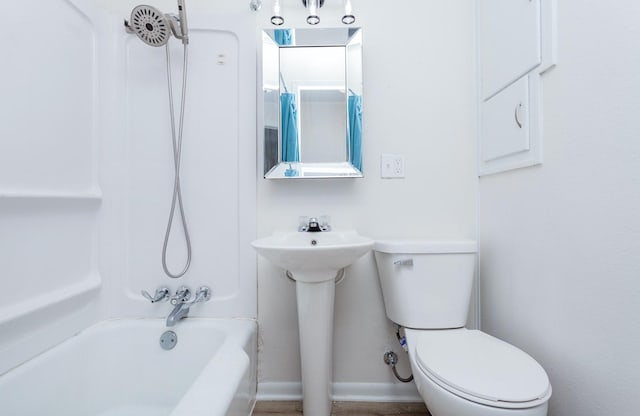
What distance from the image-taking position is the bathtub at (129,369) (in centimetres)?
94

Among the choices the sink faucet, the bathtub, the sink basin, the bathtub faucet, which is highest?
the sink faucet

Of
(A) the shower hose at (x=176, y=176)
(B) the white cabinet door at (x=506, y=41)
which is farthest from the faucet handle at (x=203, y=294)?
(B) the white cabinet door at (x=506, y=41)

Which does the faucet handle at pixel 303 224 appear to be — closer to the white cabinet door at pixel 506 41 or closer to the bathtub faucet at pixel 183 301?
the bathtub faucet at pixel 183 301

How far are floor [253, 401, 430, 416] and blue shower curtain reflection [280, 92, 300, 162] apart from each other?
3.83 ft

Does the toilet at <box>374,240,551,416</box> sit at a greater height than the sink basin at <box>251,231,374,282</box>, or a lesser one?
lesser

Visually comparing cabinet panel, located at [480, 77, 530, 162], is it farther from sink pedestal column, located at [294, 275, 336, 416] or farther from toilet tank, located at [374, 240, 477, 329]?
sink pedestal column, located at [294, 275, 336, 416]

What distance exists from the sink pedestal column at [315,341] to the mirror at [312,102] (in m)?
0.53

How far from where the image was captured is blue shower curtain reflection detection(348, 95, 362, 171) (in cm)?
135

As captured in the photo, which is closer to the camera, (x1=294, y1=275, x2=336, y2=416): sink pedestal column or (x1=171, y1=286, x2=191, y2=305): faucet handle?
(x1=294, y1=275, x2=336, y2=416): sink pedestal column

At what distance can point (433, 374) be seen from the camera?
2.80 ft

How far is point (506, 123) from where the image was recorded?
117cm

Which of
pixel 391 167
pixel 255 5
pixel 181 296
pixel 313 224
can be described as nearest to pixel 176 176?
pixel 181 296

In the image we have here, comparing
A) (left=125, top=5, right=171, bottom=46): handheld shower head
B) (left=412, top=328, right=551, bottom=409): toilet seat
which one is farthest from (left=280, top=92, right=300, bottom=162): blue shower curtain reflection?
(left=412, top=328, right=551, bottom=409): toilet seat

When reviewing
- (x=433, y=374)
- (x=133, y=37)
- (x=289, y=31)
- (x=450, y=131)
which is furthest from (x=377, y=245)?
(x=133, y=37)
